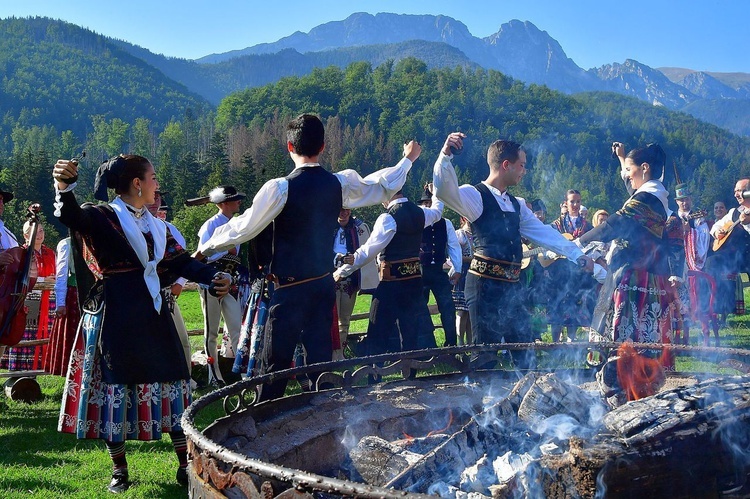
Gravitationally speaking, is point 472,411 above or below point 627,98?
below

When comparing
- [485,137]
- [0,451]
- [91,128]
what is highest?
[91,128]

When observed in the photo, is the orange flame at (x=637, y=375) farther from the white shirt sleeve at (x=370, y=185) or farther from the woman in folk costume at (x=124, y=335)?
the woman in folk costume at (x=124, y=335)

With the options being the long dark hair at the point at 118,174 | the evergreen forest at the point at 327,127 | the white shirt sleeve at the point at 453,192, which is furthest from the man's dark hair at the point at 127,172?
the evergreen forest at the point at 327,127

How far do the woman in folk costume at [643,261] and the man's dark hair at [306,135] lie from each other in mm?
2337

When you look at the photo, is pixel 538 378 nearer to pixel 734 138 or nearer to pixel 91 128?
pixel 734 138

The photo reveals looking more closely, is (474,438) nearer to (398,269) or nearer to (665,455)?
(665,455)

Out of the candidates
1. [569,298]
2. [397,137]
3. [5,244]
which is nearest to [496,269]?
[569,298]

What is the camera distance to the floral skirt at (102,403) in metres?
3.73

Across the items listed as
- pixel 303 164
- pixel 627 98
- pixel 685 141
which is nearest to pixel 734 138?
pixel 685 141

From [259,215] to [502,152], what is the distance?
1.88 m

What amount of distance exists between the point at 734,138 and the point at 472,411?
322ft

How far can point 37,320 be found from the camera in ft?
23.6

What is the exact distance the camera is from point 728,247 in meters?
9.02

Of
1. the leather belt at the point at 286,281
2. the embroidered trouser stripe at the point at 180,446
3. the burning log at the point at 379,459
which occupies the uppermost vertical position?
the leather belt at the point at 286,281
